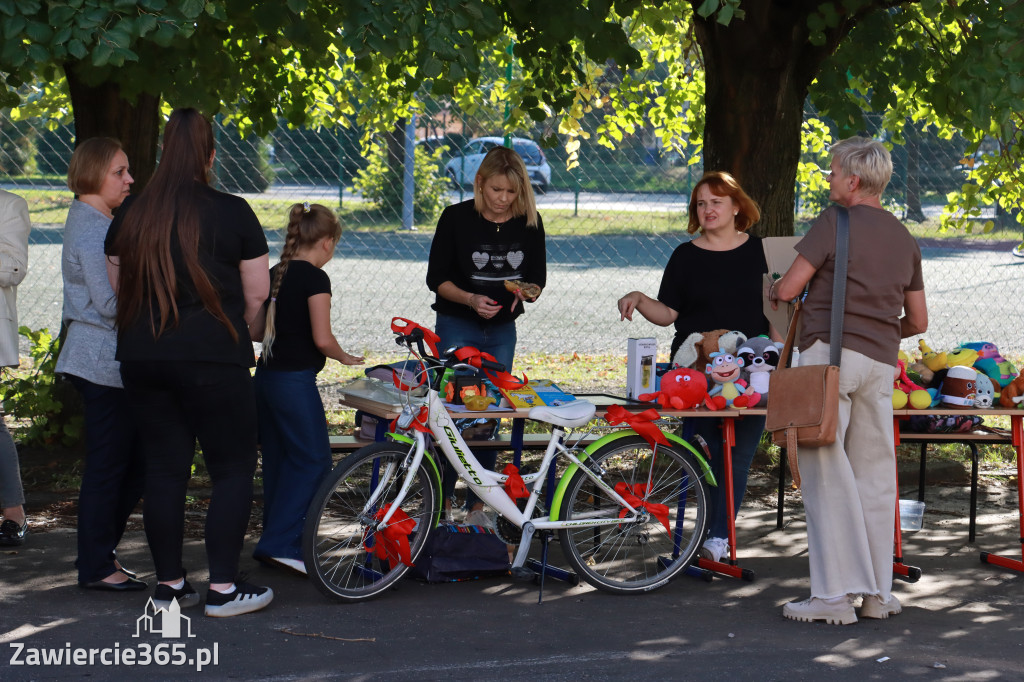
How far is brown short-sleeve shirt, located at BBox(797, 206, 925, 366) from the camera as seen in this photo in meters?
4.53

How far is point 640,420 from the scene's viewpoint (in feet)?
16.5

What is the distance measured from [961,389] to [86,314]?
3.89m

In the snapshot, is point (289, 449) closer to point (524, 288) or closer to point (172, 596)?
point (172, 596)

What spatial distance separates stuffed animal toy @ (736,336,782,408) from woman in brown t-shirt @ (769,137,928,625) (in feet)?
1.88

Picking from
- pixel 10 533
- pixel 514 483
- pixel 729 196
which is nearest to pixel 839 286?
pixel 729 196

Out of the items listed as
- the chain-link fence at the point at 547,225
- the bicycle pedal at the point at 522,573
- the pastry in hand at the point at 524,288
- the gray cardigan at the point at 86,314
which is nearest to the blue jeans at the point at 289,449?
the gray cardigan at the point at 86,314

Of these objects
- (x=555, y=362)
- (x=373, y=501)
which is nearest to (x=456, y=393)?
(x=373, y=501)

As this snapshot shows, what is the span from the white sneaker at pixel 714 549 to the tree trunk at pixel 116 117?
405cm

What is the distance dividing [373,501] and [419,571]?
1.70 feet

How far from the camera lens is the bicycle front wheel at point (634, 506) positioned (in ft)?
16.5

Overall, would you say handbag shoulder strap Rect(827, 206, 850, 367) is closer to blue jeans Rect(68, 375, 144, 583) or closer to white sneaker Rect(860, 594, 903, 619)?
white sneaker Rect(860, 594, 903, 619)

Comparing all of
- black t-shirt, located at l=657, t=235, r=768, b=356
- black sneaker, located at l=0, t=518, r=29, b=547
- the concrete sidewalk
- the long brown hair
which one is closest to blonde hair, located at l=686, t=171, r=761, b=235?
black t-shirt, located at l=657, t=235, r=768, b=356

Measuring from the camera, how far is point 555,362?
1159cm

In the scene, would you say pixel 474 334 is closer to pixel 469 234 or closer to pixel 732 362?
pixel 469 234
